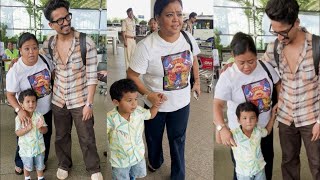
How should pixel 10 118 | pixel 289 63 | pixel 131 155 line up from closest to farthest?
pixel 289 63 < pixel 131 155 < pixel 10 118

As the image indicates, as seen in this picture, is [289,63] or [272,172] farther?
[272,172]

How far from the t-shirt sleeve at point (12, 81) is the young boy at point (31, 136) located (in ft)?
0.17

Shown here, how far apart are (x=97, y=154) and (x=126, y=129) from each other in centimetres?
35

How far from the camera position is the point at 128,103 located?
6.54 feet

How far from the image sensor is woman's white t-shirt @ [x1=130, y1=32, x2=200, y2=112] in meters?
1.95

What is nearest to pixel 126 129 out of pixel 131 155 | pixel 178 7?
pixel 131 155

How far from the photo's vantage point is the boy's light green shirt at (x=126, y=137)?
202 centimetres

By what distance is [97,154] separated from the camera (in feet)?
7.43

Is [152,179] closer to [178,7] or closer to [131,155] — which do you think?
[131,155]

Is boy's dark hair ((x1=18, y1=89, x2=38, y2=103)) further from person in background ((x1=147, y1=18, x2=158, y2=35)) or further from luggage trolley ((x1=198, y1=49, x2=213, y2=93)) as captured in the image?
luggage trolley ((x1=198, y1=49, x2=213, y2=93))

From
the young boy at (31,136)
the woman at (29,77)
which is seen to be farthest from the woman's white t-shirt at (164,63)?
the young boy at (31,136)

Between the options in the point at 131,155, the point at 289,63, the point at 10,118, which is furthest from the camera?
the point at 10,118

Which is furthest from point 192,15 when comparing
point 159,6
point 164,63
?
point 164,63

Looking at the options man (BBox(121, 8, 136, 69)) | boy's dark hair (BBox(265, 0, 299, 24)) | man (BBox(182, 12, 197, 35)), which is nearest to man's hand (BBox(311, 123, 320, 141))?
boy's dark hair (BBox(265, 0, 299, 24))
